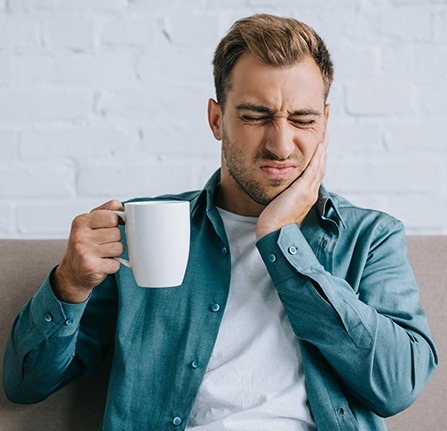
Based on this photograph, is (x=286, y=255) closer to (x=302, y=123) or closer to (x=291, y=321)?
(x=291, y=321)

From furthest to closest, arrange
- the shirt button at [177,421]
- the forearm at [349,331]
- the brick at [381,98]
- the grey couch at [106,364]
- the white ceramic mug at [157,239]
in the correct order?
the brick at [381,98]
the grey couch at [106,364]
the shirt button at [177,421]
the forearm at [349,331]
the white ceramic mug at [157,239]

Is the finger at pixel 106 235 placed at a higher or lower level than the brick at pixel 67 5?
lower

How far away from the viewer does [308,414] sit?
4.85ft

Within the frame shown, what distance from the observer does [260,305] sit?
5.06 ft

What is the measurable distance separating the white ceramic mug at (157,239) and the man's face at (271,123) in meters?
0.30

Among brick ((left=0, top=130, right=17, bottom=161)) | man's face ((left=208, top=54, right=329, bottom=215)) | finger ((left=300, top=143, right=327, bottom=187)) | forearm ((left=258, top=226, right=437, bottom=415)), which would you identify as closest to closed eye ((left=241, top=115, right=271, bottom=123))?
man's face ((left=208, top=54, right=329, bottom=215))

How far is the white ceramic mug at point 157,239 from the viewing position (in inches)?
49.6

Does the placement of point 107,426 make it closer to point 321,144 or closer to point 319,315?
point 319,315

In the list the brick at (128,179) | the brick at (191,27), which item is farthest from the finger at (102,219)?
the brick at (191,27)

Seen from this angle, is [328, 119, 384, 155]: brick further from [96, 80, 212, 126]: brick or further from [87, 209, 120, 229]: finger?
[87, 209, 120, 229]: finger

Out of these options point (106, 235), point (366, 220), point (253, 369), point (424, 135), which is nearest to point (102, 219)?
point (106, 235)

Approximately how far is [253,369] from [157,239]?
0.35 meters

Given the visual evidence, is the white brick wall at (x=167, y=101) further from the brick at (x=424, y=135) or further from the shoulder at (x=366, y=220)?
the shoulder at (x=366, y=220)

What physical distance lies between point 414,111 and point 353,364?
2.50 ft
